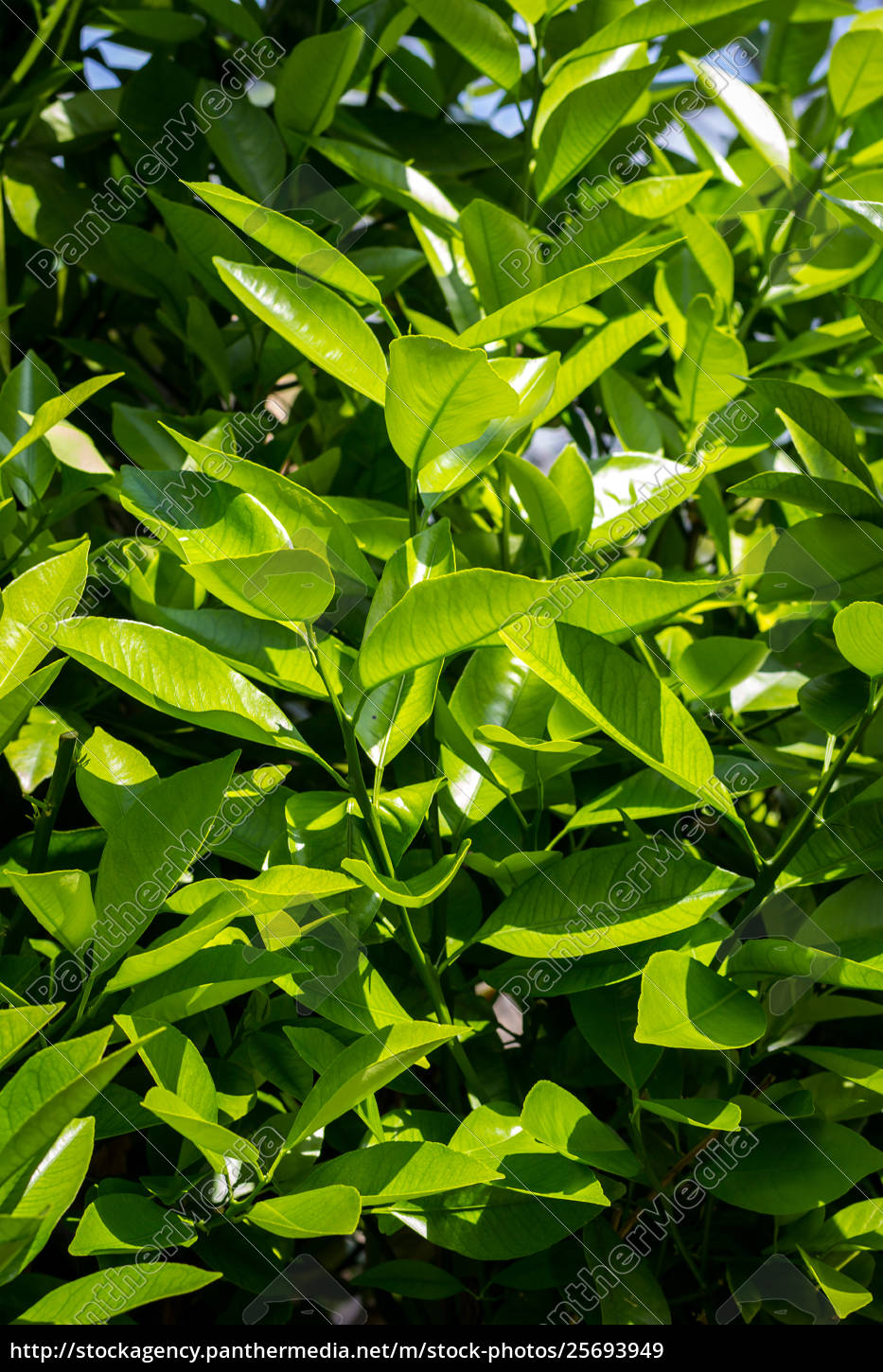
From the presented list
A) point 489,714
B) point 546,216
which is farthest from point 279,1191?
point 546,216

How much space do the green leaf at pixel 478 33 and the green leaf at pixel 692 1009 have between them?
1.96ft

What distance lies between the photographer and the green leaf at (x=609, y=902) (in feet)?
1.55

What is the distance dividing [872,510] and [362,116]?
581mm

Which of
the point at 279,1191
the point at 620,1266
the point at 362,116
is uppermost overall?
the point at 362,116

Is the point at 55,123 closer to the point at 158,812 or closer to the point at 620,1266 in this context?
the point at 158,812

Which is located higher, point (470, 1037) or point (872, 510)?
point (872, 510)

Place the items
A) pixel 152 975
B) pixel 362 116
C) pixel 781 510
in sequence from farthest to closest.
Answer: pixel 362 116 < pixel 781 510 < pixel 152 975

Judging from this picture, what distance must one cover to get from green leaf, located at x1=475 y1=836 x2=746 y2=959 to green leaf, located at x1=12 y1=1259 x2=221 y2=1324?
0.64 ft

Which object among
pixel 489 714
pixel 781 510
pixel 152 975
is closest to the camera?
pixel 152 975

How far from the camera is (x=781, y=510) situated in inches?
28.8

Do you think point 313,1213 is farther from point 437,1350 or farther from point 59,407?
point 59,407

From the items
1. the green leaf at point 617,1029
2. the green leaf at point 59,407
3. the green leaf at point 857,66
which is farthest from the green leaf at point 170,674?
the green leaf at point 857,66

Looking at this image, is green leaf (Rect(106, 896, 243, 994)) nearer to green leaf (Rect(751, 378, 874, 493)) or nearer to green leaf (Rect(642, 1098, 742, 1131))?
green leaf (Rect(642, 1098, 742, 1131))

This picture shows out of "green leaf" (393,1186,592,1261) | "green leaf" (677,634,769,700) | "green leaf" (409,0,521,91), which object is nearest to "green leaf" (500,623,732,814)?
"green leaf" (677,634,769,700)
